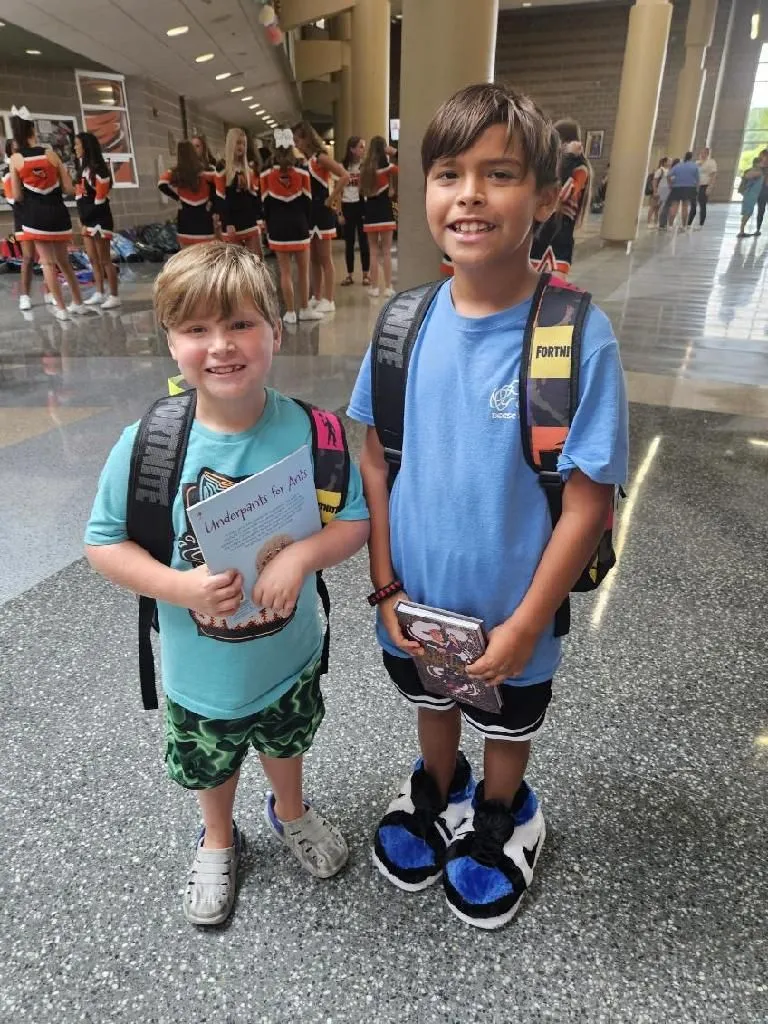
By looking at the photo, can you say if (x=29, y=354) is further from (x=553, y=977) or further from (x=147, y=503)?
(x=553, y=977)

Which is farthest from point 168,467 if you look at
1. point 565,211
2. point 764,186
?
point 764,186

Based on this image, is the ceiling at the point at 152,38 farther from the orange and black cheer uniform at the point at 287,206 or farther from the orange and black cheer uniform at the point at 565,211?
the orange and black cheer uniform at the point at 565,211

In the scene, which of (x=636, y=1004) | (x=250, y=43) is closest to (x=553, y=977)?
(x=636, y=1004)

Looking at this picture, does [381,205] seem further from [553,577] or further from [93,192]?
[553,577]

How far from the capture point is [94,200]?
736 cm

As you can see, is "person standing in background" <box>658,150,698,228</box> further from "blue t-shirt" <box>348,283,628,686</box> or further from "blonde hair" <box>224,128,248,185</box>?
"blue t-shirt" <box>348,283,628,686</box>

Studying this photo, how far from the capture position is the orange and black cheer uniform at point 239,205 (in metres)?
7.86

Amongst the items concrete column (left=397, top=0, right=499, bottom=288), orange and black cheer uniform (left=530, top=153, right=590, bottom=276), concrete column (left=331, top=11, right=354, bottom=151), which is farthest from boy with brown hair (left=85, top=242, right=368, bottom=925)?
concrete column (left=331, top=11, right=354, bottom=151)

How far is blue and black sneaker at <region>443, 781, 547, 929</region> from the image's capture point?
4.73 feet

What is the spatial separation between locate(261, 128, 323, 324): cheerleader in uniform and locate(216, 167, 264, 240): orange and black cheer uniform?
44.3 inches

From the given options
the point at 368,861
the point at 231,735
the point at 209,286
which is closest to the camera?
the point at 209,286

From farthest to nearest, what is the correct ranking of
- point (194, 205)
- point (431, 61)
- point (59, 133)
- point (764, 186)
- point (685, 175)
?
1. point (685, 175)
2. point (764, 186)
3. point (59, 133)
4. point (194, 205)
5. point (431, 61)

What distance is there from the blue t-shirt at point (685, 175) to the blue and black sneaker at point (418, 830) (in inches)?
722

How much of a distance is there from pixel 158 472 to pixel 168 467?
0.06 feet
